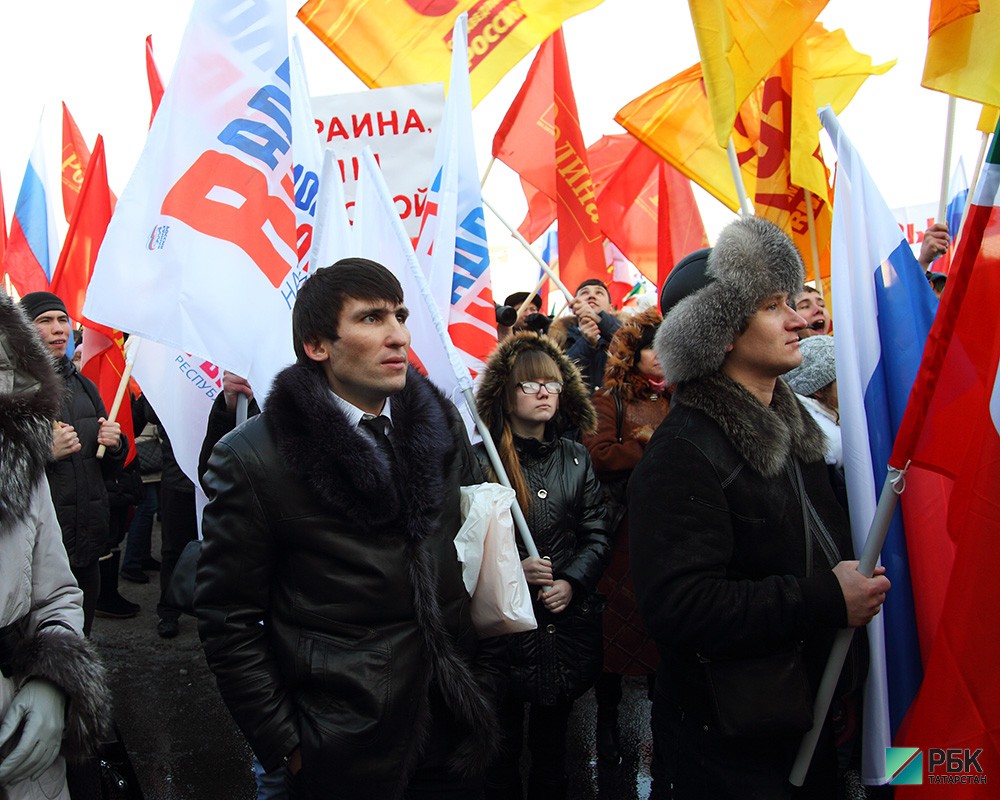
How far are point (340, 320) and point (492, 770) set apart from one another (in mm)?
2021

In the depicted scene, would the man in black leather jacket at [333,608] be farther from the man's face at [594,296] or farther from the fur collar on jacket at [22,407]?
the man's face at [594,296]

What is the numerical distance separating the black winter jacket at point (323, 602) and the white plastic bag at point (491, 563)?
0.65 feet

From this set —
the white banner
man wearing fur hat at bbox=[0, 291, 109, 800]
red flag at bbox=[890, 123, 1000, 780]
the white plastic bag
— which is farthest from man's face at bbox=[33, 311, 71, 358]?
red flag at bbox=[890, 123, 1000, 780]

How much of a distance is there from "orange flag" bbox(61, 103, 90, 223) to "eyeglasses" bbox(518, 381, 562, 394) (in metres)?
6.62

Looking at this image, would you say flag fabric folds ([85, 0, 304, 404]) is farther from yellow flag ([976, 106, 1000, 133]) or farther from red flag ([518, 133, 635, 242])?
red flag ([518, 133, 635, 242])

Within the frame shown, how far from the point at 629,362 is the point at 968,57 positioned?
2.09m

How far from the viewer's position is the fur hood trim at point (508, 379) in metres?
3.97

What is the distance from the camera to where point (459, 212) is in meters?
4.29

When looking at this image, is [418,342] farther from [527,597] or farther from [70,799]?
[70,799]

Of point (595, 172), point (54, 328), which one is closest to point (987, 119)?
point (595, 172)

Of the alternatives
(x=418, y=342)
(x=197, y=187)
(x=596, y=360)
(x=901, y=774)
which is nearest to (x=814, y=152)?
(x=596, y=360)

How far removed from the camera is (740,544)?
2246 millimetres

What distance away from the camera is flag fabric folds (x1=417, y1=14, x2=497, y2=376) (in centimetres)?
410

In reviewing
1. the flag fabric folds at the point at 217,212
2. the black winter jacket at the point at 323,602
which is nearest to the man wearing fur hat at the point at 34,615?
the black winter jacket at the point at 323,602
